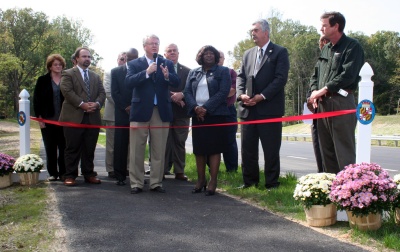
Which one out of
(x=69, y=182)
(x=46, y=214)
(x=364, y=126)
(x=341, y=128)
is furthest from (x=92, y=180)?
(x=364, y=126)

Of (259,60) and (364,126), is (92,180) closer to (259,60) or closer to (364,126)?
(259,60)

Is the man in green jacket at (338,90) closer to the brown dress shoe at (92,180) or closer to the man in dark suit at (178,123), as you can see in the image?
the man in dark suit at (178,123)

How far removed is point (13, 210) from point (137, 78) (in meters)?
2.53

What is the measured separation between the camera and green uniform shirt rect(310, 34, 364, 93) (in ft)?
17.4

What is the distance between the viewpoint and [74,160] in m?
7.97

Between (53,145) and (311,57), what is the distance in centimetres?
6747

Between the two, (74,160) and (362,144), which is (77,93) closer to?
(74,160)

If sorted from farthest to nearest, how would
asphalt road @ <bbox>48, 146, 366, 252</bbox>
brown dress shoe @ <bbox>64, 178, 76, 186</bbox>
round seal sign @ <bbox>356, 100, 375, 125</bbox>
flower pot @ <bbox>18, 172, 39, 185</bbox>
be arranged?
flower pot @ <bbox>18, 172, 39, 185</bbox> → brown dress shoe @ <bbox>64, 178, 76, 186</bbox> → round seal sign @ <bbox>356, 100, 375, 125</bbox> → asphalt road @ <bbox>48, 146, 366, 252</bbox>

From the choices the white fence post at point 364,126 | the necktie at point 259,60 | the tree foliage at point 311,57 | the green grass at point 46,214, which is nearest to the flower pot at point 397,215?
the green grass at point 46,214

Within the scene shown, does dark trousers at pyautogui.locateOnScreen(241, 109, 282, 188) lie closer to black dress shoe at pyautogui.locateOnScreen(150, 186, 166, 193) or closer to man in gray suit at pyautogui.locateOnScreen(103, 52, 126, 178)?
black dress shoe at pyautogui.locateOnScreen(150, 186, 166, 193)

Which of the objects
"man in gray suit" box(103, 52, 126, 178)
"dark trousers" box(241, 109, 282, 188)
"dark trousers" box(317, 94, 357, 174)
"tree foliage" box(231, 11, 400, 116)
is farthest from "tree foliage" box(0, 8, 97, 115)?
"dark trousers" box(317, 94, 357, 174)

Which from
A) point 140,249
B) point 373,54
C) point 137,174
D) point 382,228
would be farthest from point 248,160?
point 373,54

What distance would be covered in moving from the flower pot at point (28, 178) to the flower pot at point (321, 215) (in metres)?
5.04

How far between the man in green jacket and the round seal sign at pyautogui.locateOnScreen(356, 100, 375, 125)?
1.73ft
